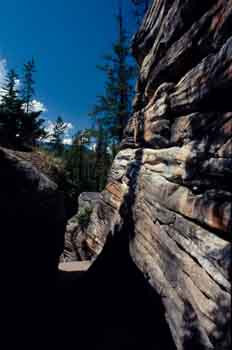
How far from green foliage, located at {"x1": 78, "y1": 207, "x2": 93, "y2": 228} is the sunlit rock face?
17.0 feet

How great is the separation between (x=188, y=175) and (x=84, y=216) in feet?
26.2

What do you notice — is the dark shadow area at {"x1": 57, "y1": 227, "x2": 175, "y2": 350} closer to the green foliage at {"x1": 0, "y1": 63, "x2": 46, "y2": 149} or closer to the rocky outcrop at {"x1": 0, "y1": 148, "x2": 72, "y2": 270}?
the rocky outcrop at {"x1": 0, "y1": 148, "x2": 72, "y2": 270}

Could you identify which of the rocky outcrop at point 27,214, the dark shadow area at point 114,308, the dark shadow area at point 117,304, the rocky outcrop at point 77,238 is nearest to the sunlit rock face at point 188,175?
the dark shadow area at point 117,304

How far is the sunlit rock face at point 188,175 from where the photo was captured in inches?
100.0

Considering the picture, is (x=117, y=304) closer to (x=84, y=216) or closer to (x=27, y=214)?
(x=27, y=214)

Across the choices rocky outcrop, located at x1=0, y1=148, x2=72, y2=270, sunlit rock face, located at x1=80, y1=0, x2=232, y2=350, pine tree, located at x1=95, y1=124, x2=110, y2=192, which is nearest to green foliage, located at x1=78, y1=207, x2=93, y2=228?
rocky outcrop, located at x1=0, y1=148, x2=72, y2=270

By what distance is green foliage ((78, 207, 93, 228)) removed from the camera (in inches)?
403

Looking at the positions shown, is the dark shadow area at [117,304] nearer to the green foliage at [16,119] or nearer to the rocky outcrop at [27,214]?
the rocky outcrop at [27,214]

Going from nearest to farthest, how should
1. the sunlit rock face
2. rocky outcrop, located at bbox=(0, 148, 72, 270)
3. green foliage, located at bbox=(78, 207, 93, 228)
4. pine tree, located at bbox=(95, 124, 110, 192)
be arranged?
the sunlit rock face → rocky outcrop, located at bbox=(0, 148, 72, 270) → green foliage, located at bbox=(78, 207, 93, 228) → pine tree, located at bbox=(95, 124, 110, 192)

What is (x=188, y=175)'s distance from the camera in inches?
131

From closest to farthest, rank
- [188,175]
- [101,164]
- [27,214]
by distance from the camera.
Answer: [188,175]
[27,214]
[101,164]

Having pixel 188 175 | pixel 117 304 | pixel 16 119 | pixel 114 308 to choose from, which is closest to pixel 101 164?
pixel 16 119

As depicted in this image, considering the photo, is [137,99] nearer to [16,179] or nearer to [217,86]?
[217,86]

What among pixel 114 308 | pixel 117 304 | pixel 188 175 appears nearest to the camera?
pixel 188 175
